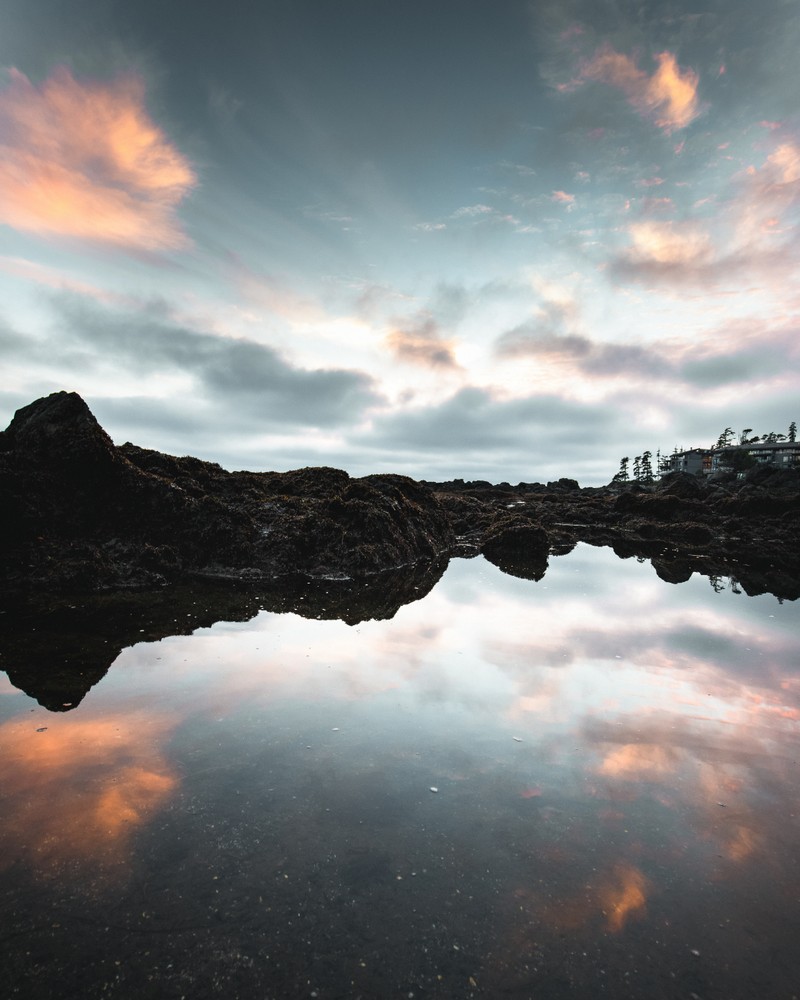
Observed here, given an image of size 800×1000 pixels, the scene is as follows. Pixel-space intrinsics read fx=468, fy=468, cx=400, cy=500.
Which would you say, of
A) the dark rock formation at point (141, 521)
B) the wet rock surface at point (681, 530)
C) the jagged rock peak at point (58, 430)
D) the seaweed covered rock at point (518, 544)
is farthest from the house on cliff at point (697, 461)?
the jagged rock peak at point (58, 430)

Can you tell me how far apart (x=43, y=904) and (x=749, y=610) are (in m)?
19.3

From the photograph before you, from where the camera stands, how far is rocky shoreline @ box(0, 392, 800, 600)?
16.6m

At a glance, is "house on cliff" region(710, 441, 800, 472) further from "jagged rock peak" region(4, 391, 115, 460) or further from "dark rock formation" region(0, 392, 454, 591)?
"jagged rock peak" region(4, 391, 115, 460)

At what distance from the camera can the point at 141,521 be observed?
19500 mm

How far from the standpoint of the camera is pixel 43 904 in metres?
3.81

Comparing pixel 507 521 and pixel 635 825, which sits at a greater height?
pixel 507 521

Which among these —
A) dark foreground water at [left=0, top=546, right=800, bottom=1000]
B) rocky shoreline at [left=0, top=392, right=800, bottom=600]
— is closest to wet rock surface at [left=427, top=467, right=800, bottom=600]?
rocky shoreline at [left=0, top=392, right=800, bottom=600]

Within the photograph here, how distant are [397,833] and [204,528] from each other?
17.9 metres

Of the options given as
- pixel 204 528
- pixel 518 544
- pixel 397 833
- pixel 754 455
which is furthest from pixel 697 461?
pixel 397 833

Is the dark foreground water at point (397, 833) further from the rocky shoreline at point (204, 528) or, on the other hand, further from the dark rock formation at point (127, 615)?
the rocky shoreline at point (204, 528)

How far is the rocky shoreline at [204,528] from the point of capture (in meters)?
16.6

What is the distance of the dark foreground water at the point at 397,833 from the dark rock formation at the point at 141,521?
27.8 ft

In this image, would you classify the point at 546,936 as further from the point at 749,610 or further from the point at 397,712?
the point at 749,610

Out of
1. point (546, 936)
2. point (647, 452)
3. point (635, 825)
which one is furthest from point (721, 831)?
point (647, 452)
